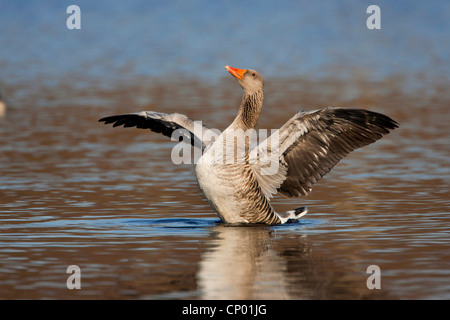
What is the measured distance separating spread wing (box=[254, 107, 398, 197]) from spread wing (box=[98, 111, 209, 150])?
1.05m

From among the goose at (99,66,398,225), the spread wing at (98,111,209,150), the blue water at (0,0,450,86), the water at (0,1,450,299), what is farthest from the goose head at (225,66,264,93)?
the blue water at (0,0,450,86)

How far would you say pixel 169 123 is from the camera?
1334cm

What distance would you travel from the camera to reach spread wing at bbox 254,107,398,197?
38.5 feet

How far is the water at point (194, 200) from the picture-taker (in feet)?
29.5

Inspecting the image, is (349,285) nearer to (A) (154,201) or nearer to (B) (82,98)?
(A) (154,201)

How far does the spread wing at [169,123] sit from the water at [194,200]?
41.6 inches

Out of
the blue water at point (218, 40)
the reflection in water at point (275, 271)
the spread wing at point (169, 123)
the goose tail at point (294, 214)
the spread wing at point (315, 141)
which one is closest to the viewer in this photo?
the reflection in water at point (275, 271)

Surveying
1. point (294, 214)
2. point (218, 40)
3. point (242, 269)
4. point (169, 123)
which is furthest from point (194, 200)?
point (218, 40)

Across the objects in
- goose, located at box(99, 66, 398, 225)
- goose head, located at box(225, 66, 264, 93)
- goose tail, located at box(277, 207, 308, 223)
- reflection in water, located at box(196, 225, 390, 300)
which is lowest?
reflection in water, located at box(196, 225, 390, 300)

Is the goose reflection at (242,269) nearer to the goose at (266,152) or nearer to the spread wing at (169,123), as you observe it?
the goose at (266,152)

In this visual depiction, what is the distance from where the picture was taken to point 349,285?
872cm

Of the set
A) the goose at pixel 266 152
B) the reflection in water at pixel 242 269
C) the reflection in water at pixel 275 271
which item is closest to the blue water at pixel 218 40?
the goose at pixel 266 152

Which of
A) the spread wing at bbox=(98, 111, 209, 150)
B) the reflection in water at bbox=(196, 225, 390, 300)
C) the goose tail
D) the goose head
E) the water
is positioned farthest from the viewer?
the spread wing at bbox=(98, 111, 209, 150)

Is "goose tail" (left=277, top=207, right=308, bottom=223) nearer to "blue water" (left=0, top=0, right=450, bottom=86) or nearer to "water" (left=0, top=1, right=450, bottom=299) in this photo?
"water" (left=0, top=1, right=450, bottom=299)
